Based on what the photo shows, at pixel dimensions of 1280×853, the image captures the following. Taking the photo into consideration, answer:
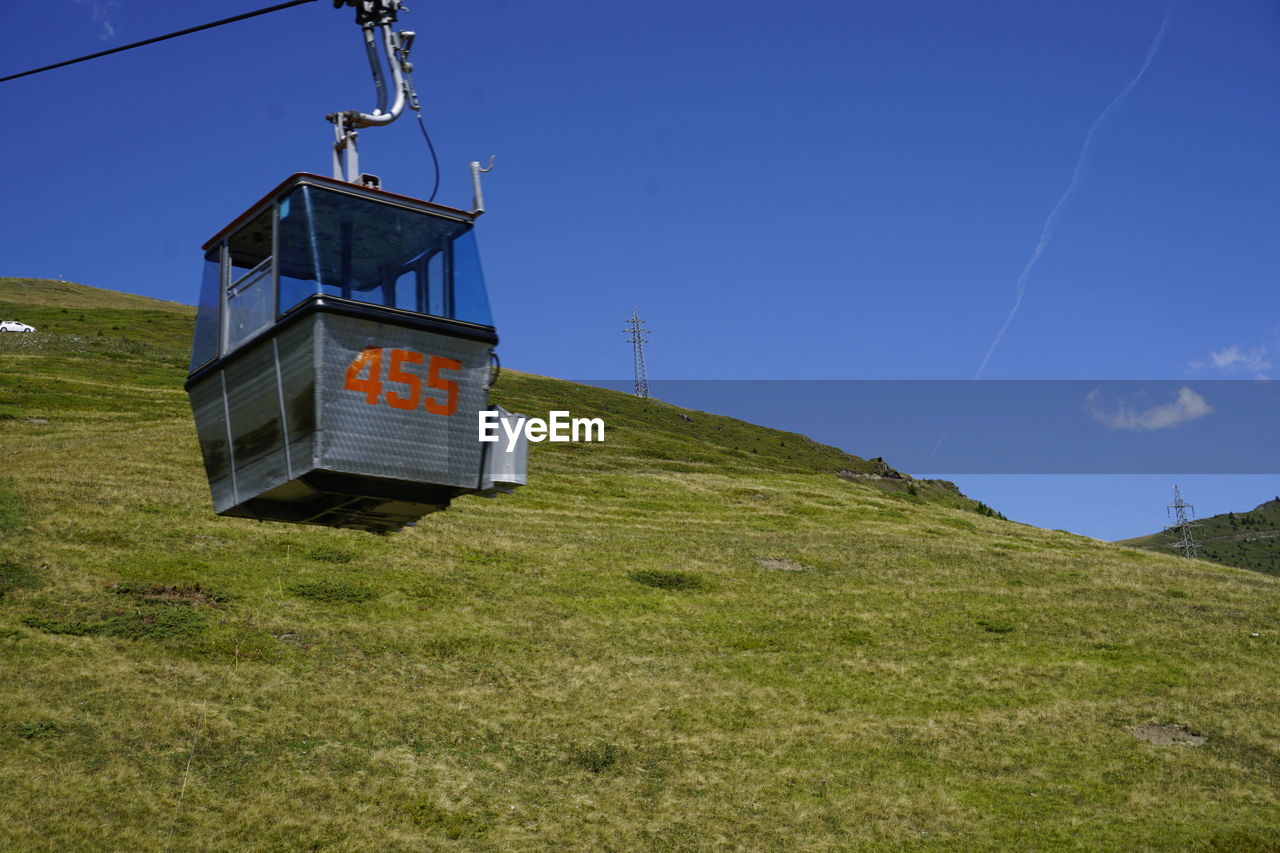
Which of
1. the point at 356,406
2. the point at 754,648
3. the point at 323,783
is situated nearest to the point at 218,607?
the point at 323,783

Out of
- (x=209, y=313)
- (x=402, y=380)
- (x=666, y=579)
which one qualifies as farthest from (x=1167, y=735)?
(x=209, y=313)

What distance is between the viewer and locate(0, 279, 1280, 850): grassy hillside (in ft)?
79.7

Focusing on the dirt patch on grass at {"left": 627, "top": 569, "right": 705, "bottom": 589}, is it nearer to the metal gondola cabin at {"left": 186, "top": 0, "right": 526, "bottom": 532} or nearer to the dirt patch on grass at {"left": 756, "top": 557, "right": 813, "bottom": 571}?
the dirt patch on grass at {"left": 756, "top": 557, "right": 813, "bottom": 571}

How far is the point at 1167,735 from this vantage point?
107 ft

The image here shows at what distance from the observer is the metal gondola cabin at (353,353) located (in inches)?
537

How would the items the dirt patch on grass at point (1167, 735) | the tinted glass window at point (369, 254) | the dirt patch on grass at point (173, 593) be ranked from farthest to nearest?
the dirt patch on grass at point (173, 593), the dirt patch on grass at point (1167, 735), the tinted glass window at point (369, 254)

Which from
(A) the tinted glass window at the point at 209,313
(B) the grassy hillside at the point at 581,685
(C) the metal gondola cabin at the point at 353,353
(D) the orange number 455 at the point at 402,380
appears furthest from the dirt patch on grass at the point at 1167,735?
(A) the tinted glass window at the point at 209,313

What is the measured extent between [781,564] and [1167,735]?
2074cm

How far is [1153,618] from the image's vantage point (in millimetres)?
46281

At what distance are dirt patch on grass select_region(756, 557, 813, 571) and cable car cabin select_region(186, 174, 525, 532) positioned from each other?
121 ft

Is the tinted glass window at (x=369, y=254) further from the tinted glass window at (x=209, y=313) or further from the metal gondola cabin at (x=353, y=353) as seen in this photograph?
the tinted glass window at (x=209, y=313)

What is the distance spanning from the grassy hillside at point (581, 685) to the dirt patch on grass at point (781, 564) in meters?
0.35

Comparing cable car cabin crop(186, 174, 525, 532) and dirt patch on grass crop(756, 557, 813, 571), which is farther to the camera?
dirt patch on grass crop(756, 557, 813, 571)

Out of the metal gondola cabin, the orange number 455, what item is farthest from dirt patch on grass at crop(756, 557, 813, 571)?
the orange number 455
